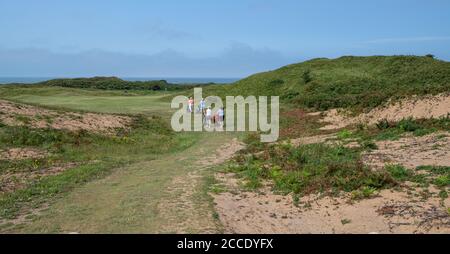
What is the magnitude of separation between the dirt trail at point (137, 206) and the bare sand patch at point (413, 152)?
5512mm

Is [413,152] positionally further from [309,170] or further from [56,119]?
[56,119]

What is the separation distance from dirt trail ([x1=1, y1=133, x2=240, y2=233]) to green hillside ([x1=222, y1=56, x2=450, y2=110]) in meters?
18.1

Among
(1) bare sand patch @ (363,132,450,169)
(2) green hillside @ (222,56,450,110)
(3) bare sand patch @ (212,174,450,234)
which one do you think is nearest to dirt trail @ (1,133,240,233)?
(3) bare sand patch @ (212,174,450,234)

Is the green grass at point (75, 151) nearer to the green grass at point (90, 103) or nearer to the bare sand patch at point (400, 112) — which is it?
the green grass at point (90, 103)

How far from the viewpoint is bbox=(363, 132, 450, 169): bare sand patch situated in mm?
13930

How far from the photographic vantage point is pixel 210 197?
39.7 ft

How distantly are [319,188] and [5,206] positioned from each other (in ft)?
25.2

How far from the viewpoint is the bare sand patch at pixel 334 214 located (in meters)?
9.44

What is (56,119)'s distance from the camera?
79.2ft

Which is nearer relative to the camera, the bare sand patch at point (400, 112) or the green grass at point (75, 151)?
the green grass at point (75, 151)

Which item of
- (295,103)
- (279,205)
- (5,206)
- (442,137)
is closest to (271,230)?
(279,205)

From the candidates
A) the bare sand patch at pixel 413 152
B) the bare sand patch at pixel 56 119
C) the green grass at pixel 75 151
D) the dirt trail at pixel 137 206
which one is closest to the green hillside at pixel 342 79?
the bare sand patch at pixel 413 152

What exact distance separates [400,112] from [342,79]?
22549 mm

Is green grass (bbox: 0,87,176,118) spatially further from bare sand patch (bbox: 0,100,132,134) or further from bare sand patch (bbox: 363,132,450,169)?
bare sand patch (bbox: 363,132,450,169)
